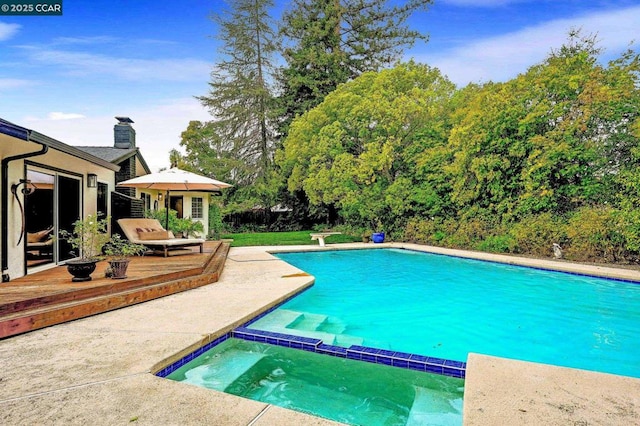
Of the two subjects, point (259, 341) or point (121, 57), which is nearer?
point (259, 341)

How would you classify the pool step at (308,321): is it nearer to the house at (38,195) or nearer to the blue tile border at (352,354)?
the blue tile border at (352,354)

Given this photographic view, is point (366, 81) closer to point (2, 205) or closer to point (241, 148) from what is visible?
point (241, 148)

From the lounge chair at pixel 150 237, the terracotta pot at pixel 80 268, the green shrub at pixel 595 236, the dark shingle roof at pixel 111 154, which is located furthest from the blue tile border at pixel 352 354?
the green shrub at pixel 595 236

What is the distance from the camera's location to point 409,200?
16562 millimetres

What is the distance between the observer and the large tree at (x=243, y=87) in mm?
24594

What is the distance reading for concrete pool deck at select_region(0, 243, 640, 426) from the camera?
252 centimetres

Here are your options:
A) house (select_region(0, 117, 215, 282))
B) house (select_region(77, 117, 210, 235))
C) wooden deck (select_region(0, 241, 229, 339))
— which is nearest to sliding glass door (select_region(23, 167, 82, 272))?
house (select_region(0, 117, 215, 282))

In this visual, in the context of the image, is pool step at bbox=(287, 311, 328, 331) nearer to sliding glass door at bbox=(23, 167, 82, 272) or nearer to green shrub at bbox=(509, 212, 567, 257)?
sliding glass door at bbox=(23, 167, 82, 272)

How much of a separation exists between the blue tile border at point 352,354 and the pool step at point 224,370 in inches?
6.2

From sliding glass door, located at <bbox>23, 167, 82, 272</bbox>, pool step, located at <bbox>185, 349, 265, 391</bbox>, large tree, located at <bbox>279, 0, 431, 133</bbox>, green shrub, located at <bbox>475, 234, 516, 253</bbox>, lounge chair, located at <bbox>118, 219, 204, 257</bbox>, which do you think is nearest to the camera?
pool step, located at <bbox>185, 349, 265, 391</bbox>

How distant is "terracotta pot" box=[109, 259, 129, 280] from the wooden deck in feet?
0.35

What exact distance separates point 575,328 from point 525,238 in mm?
7126

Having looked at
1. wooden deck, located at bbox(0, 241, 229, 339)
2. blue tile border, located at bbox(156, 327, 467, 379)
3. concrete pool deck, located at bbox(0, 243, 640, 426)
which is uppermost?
wooden deck, located at bbox(0, 241, 229, 339)

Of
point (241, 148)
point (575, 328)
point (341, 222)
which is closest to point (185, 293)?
point (575, 328)
